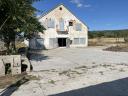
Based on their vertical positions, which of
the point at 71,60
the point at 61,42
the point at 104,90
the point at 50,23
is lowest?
the point at 104,90

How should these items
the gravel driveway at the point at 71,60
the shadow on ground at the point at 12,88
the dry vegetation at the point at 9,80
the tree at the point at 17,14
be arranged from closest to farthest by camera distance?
the shadow on ground at the point at 12,88 < the dry vegetation at the point at 9,80 < the tree at the point at 17,14 < the gravel driveway at the point at 71,60

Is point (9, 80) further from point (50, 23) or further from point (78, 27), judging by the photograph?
point (78, 27)

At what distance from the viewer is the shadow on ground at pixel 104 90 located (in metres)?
9.36

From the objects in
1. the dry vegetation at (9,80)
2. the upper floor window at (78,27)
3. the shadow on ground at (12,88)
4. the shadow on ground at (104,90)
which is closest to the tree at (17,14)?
the dry vegetation at (9,80)

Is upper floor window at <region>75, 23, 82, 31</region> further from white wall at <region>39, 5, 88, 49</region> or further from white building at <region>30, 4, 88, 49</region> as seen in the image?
white wall at <region>39, 5, 88, 49</region>

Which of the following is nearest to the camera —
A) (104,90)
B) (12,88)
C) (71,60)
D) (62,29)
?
(104,90)

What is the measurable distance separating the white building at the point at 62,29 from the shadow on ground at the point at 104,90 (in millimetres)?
33471

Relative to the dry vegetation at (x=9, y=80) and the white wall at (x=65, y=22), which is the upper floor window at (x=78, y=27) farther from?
the dry vegetation at (x=9, y=80)

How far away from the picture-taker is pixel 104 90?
9.90m

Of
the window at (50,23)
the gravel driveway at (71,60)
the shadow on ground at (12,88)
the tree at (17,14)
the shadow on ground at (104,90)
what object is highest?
the window at (50,23)

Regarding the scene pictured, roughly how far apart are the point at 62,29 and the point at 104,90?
35830 mm

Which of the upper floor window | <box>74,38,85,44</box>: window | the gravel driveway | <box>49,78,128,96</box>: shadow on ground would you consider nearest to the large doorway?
<box>74,38,85,44</box>: window

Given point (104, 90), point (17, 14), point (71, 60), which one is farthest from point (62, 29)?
point (104, 90)

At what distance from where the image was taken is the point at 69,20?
46.2 metres
